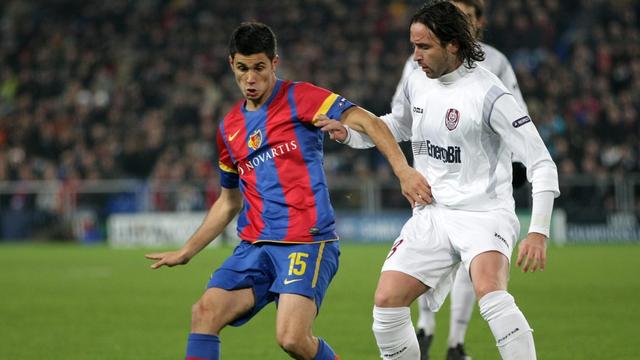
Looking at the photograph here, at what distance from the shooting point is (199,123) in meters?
24.4

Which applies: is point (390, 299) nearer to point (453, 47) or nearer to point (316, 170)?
point (316, 170)

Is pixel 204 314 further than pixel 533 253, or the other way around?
pixel 204 314

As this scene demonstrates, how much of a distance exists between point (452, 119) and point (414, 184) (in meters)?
0.41

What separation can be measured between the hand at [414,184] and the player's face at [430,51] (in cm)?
55

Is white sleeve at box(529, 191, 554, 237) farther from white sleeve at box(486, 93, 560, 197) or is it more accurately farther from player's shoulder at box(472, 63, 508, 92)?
player's shoulder at box(472, 63, 508, 92)

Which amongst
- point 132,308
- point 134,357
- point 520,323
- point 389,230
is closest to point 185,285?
point 132,308

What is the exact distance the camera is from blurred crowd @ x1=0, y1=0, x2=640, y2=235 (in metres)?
22.0

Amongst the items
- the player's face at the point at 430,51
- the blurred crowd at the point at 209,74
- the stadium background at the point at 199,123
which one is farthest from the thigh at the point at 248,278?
the blurred crowd at the point at 209,74

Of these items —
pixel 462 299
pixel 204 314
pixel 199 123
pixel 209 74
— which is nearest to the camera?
pixel 204 314

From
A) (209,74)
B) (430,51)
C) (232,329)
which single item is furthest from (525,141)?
(209,74)

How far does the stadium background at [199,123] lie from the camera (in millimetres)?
17078

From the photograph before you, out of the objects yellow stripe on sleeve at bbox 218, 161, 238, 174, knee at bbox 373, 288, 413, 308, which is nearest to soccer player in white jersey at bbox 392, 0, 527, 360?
yellow stripe on sleeve at bbox 218, 161, 238, 174

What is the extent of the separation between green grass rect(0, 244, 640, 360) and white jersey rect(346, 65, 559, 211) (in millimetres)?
2561

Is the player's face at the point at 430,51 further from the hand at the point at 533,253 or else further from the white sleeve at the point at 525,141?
the hand at the point at 533,253
